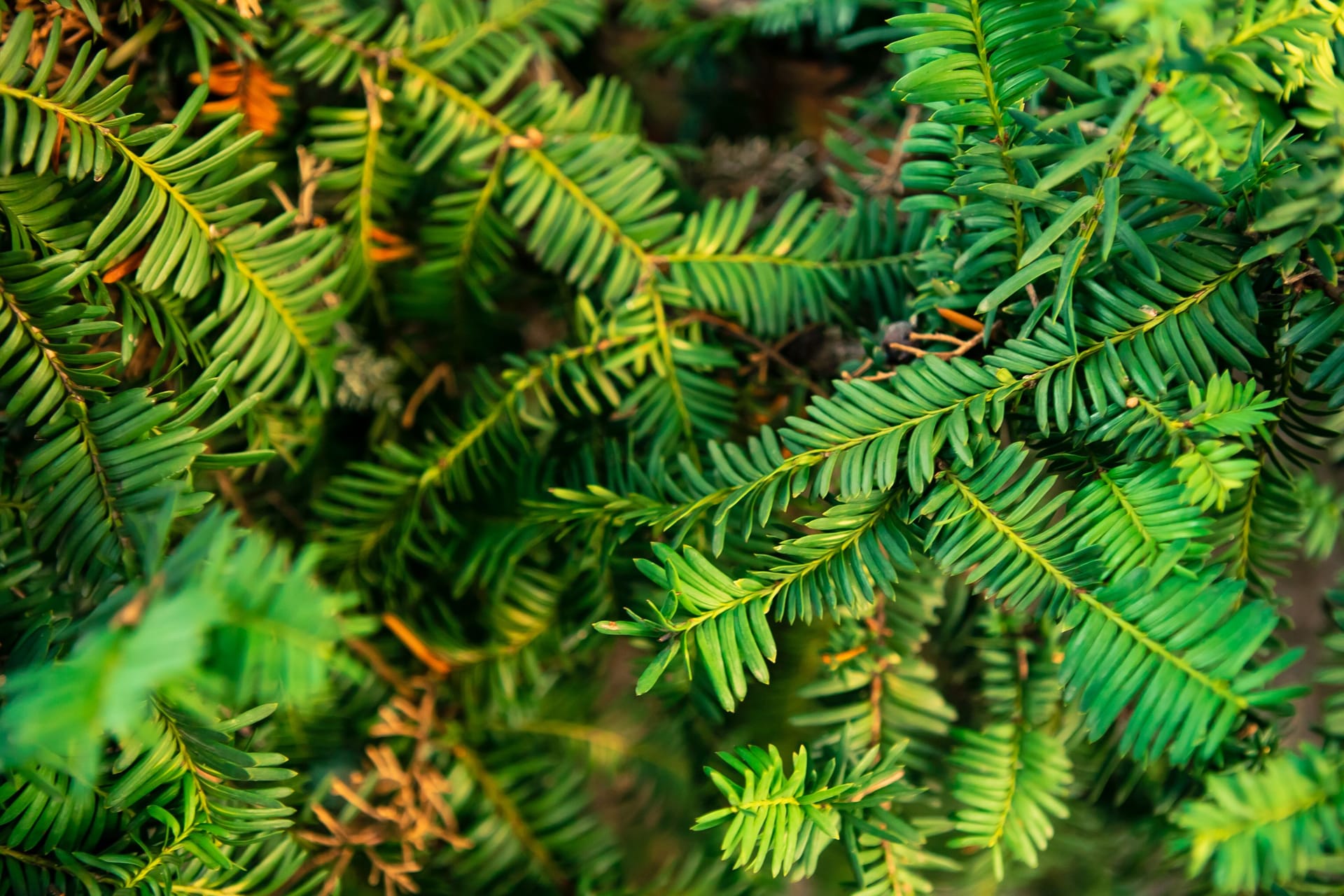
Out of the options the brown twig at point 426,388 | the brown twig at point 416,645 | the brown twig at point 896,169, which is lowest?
the brown twig at point 416,645

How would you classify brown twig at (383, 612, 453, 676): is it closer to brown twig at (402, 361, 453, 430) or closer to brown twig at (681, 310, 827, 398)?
brown twig at (402, 361, 453, 430)

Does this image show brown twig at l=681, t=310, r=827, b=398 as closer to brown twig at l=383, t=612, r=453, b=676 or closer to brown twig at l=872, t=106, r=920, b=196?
brown twig at l=872, t=106, r=920, b=196

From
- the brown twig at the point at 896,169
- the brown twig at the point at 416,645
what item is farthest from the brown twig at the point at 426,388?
the brown twig at the point at 896,169

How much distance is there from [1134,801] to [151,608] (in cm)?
64

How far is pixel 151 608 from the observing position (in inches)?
10.2

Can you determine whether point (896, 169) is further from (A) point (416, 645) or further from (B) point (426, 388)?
(A) point (416, 645)

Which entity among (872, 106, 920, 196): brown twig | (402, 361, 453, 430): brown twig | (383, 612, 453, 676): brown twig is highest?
(872, 106, 920, 196): brown twig

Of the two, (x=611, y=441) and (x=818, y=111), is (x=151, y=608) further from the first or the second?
(x=818, y=111)

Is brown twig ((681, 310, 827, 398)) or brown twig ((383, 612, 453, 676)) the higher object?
brown twig ((681, 310, 827, 398))

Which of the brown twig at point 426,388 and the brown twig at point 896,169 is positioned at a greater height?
the brown twig at point 896,169

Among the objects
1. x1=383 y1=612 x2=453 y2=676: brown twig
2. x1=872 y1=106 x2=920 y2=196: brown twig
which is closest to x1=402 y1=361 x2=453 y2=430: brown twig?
x1=383 y1=612 x2=453 y2=676: brown twig

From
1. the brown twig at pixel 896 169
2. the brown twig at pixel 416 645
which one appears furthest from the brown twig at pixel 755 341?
the brown twig at pixel 416 645

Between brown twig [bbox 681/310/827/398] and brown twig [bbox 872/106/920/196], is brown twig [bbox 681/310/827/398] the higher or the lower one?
the lower one

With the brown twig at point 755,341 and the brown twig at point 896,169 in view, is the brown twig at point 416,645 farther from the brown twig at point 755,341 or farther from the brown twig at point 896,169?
the brown twig at point 896,169
